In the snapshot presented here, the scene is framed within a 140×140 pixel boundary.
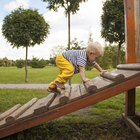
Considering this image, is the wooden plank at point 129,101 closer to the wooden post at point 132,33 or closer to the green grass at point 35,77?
the wooden post at point 132,33

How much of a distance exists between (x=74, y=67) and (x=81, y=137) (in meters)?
1.09

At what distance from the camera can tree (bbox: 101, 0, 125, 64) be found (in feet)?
69.6

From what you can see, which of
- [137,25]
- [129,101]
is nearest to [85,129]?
[129,101]

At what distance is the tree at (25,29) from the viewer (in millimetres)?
Answer: 20422

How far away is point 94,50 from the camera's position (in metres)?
5.23

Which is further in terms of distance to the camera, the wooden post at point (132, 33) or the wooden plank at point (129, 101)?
the wooden plank at point (129, 101)

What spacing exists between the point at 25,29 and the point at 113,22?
478cm

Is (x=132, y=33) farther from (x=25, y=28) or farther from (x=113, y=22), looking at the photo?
(x=113, y=22)

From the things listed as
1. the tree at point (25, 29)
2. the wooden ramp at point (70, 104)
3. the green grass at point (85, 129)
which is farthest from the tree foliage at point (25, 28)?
the wooden ramp at point (70, 104)

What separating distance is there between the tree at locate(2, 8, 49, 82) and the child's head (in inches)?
599

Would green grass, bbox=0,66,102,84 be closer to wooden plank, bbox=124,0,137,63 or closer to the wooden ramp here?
wooden plank, bbox=124,0,137,63

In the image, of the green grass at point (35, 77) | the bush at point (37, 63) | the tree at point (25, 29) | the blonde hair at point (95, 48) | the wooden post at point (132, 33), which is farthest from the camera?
the bush at point (37, 63)

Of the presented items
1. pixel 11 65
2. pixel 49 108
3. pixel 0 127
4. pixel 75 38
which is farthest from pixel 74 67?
pixel 11 65

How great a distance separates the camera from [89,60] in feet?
17.6
